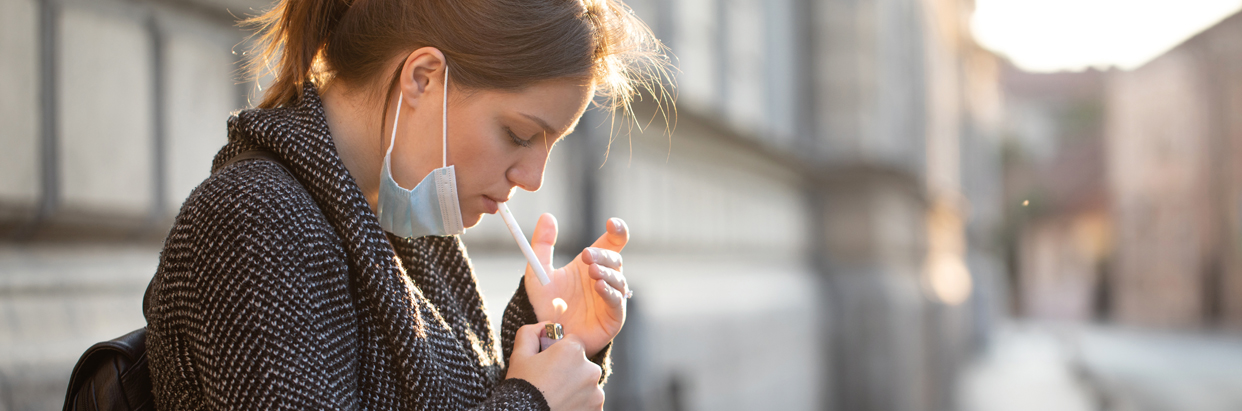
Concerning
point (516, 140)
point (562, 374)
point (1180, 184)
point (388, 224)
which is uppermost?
point (1180, 184)

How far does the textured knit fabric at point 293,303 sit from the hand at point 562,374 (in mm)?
23

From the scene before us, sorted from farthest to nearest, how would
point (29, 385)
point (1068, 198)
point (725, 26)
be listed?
point (1068, 198) < point (725, 26) < point (29, 385)

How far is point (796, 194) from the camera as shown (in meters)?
7.62

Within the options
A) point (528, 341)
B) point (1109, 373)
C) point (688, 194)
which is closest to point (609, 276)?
point (528, 341)

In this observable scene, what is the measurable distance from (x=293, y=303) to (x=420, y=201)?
354 millimetres

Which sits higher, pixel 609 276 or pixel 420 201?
pixel 420 201

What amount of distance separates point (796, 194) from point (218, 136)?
6.04 metres

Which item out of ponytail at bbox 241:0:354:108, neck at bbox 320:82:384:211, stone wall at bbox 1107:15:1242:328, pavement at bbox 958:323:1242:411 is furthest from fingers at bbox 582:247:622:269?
stone wall at bbox 1107:15:1242:328

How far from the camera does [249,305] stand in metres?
0.99

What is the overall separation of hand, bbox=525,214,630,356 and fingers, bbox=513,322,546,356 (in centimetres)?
11

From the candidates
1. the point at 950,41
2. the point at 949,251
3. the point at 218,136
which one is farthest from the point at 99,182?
the point at 950,41

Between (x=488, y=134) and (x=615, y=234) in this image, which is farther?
(x=615, y=234)

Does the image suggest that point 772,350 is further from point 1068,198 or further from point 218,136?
point 1068,198

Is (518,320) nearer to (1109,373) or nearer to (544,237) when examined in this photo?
(544,237)
